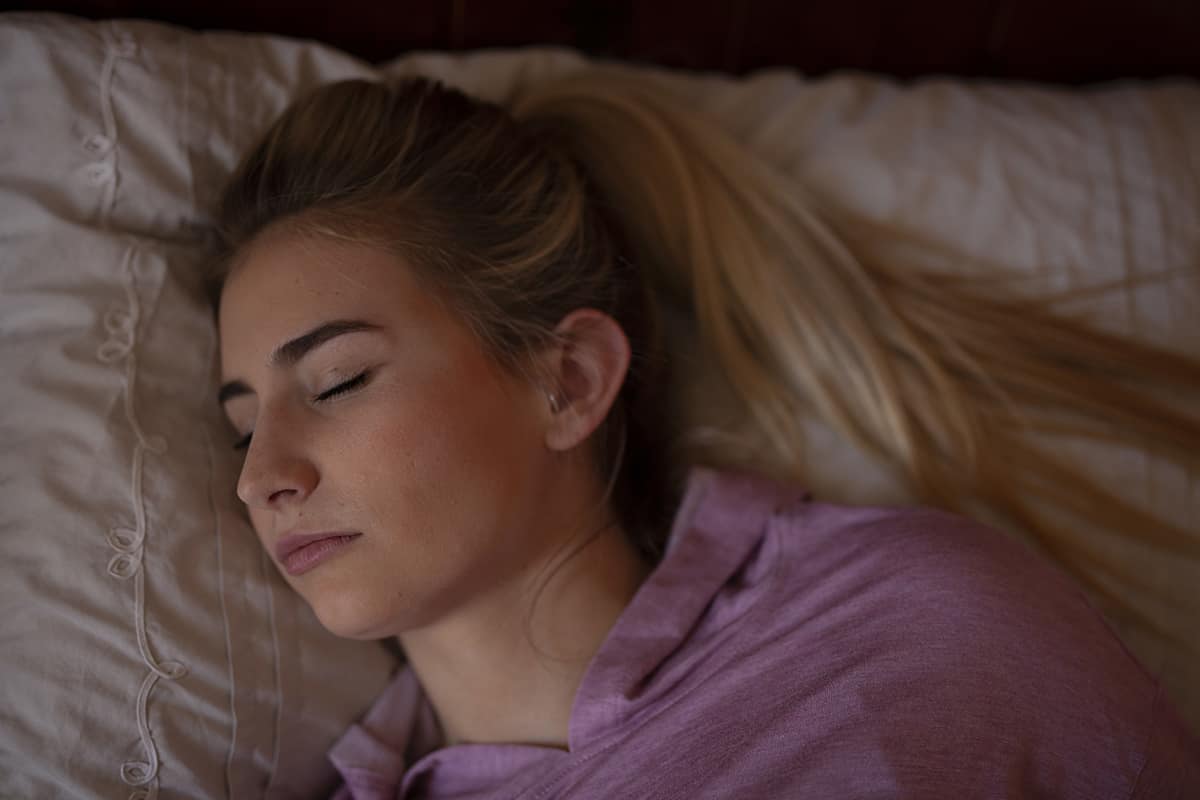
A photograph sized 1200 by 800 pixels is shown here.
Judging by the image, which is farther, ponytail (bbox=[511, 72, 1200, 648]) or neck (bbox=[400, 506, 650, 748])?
ponytail (bbox=[511, 72, 1200, 648])

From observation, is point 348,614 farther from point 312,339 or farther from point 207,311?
point 207,311

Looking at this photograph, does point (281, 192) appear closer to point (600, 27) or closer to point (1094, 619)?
→ point (600, 27)

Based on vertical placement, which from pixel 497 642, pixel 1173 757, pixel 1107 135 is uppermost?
pixel 1107 135

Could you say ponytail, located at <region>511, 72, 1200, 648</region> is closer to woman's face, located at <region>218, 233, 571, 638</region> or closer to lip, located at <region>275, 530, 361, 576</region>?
woman's face, located at <region>218, 233, 571, 638</region>

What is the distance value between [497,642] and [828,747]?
A: 358 millimetres

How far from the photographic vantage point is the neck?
107 cm

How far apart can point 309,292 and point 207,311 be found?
24cm

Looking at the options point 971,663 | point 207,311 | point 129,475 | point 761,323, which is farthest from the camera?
point 761,323

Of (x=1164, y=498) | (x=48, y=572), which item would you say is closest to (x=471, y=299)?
(x=48, y=572)

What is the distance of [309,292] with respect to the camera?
99 cm

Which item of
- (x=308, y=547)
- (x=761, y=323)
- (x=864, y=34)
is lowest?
(x=308, y=547)

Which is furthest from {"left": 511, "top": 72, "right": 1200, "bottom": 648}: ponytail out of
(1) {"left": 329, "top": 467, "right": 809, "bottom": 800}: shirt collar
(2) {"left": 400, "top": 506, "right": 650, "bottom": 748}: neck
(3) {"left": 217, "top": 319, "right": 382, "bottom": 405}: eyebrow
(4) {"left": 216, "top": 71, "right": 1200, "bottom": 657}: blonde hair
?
(3) {"left": 217, "top": 319, "right": 382, "bottom": 405}: eyebrow

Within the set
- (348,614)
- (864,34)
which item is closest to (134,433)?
(348,614)

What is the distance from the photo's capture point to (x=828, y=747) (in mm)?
880
